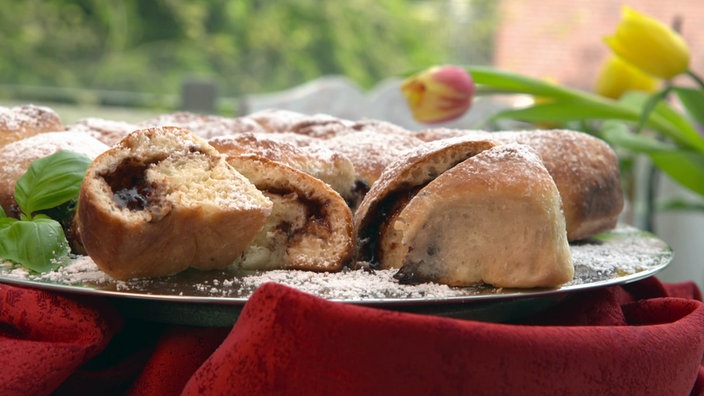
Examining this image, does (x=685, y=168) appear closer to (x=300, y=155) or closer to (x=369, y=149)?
(x=369, y=149)

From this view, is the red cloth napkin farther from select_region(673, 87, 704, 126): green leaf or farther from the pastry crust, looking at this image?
select_region(673, 87, 704, 126): green leaf

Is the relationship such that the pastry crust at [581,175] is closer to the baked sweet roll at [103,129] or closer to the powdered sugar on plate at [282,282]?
the powdered sugar on plate at [282,282]

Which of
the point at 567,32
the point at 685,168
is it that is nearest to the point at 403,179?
the point at 685,168

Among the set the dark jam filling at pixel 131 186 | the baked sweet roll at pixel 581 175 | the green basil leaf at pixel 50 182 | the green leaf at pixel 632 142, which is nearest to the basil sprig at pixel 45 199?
the green basil leaf at pixel 50 182

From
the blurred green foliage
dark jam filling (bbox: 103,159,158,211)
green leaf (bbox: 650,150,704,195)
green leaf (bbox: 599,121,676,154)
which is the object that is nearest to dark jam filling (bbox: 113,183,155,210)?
dark jam filling (bbox: 103,159,158,211)

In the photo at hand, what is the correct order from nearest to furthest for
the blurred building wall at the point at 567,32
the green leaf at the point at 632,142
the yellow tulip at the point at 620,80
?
the green leaf at the point at 632,142 < the yellow tulip at the point at 620,80 < the blurred building wall at the point at 567,32

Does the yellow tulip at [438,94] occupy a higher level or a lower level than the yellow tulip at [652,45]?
lower
